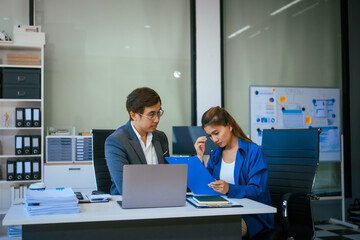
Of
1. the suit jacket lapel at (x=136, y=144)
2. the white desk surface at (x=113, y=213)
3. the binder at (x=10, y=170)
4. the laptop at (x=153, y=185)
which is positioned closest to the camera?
the white desk surface at (x=113, y=213)

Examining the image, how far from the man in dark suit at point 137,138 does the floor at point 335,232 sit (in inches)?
106

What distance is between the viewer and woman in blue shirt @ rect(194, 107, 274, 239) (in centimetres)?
217

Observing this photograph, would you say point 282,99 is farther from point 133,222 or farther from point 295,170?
point 133,222

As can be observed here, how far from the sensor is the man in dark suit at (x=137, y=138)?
229 cm

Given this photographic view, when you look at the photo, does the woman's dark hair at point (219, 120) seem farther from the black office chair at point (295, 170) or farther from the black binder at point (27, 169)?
the black binder at point (27, 169)

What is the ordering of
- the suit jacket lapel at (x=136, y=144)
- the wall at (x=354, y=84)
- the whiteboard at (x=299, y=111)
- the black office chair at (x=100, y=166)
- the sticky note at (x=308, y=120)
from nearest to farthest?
the suit jacket lapel at (x=136, y=144) < the black office chair at (x=100, y=166) < the whiteboard at (x=299, y=111) < the sticky note at (x=308, y=120) < the wall at (x=354, y=84)

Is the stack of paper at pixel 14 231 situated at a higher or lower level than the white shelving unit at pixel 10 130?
lower

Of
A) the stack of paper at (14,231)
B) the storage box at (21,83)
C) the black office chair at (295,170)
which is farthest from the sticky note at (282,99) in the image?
the stack of paper at (14,231)

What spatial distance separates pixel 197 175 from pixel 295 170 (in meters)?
0.94

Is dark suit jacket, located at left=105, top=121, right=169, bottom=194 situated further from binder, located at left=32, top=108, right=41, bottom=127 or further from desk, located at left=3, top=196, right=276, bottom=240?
binder, located at left=32, top=108, right=41, bottom=127

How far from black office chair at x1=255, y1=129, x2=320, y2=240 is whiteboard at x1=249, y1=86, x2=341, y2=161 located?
2.02 meters

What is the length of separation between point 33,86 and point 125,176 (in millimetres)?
2905

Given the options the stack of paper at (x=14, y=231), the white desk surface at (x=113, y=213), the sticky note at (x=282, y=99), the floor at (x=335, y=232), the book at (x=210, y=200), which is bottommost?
the floor at (x=335, y=232)

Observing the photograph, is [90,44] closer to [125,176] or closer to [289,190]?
[289,190]
